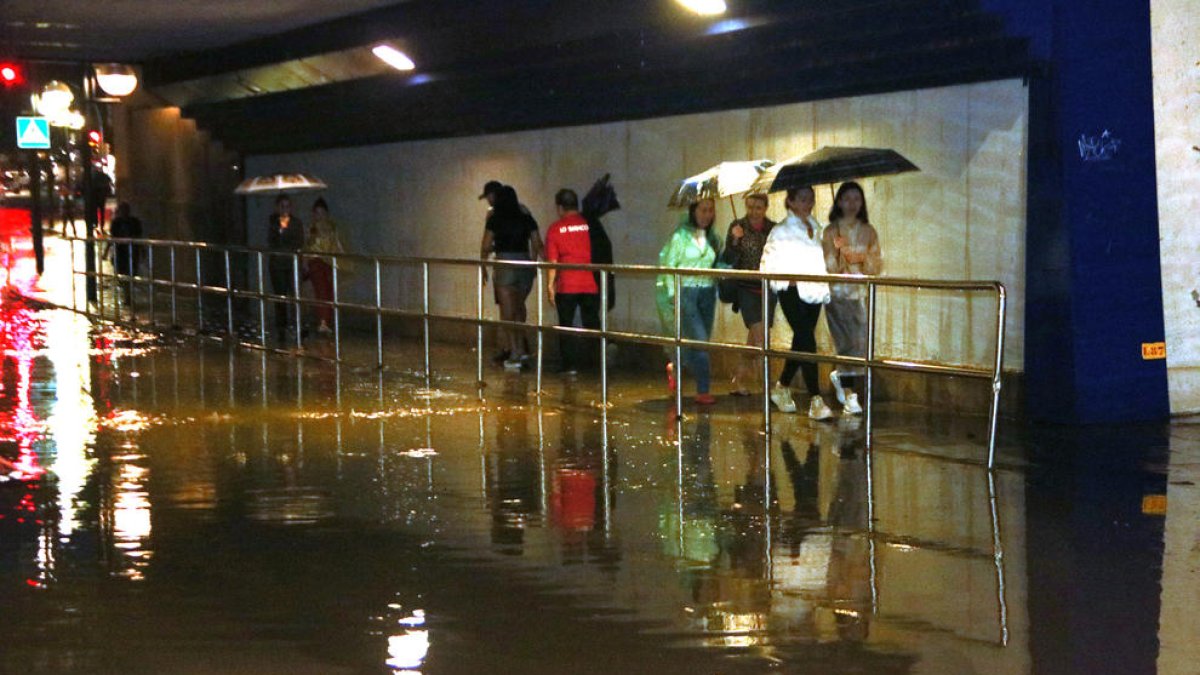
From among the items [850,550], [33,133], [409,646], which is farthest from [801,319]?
[33,133]

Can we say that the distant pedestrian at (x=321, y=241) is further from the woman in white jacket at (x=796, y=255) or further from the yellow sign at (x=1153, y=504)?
the yellow sign at (x=1153, y=504)

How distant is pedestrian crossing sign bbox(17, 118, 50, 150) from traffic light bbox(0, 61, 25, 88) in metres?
1.84

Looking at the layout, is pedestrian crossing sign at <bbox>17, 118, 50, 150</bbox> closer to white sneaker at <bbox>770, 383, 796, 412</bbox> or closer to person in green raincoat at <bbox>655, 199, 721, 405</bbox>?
person in green raincoat at <bbox>655, 199, 721, 405</bbox>

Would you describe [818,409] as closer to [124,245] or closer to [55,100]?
A: [124,245]

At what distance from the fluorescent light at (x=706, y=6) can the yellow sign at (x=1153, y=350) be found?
4046 mm

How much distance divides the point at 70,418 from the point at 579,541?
17.4 feet

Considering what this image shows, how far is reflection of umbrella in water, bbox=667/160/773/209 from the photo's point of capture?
12.7 meters

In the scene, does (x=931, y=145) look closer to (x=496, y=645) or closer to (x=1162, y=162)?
(x=1162, y=162)

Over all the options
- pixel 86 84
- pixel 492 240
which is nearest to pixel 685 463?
pixel 492 240

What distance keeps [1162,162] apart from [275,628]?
756 cm

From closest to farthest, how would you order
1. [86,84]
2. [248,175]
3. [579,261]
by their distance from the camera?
[579,261]
[248,175]
[86,84]

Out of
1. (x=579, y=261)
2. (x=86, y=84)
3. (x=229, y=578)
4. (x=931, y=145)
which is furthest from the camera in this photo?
(x=86, y=84)

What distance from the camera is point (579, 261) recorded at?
50.1 feet

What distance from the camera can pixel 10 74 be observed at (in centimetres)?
2506
